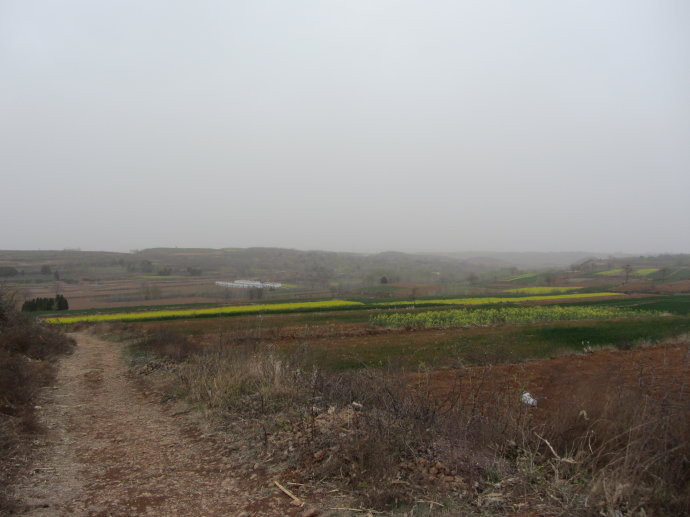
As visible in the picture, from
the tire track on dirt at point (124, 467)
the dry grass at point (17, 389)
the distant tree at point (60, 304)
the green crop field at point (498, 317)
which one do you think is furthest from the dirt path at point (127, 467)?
the distant tree at point (60, 304)

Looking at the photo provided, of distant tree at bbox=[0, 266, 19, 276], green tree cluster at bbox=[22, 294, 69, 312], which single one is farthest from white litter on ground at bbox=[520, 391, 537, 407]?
distant tree at bbox=[0, 266, 19, 276]

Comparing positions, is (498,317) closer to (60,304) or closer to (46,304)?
(60,304)

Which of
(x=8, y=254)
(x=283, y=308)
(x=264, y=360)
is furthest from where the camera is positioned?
(x=8, y=254)

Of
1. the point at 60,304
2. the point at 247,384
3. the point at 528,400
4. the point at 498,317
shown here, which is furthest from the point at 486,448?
the point at 60,304

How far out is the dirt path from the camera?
13.3ft

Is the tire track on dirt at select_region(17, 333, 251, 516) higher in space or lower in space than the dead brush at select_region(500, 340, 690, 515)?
lower

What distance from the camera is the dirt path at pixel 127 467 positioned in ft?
13.3

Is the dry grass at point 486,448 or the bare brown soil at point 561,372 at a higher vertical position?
the dry grass at point 486,448

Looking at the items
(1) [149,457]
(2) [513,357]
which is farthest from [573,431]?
(2) [513,357]

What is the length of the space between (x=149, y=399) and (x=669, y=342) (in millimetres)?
22677

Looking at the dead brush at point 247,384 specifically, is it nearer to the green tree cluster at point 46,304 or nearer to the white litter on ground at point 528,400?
the white litter on ground at point 528,400

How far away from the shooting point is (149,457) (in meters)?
→ 5.46

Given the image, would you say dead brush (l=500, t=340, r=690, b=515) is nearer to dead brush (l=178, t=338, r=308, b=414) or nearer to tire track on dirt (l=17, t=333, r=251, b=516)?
tire track on dirt (l=17, t=333, r=251, b=516)

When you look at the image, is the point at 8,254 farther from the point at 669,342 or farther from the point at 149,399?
the point at 669,342
